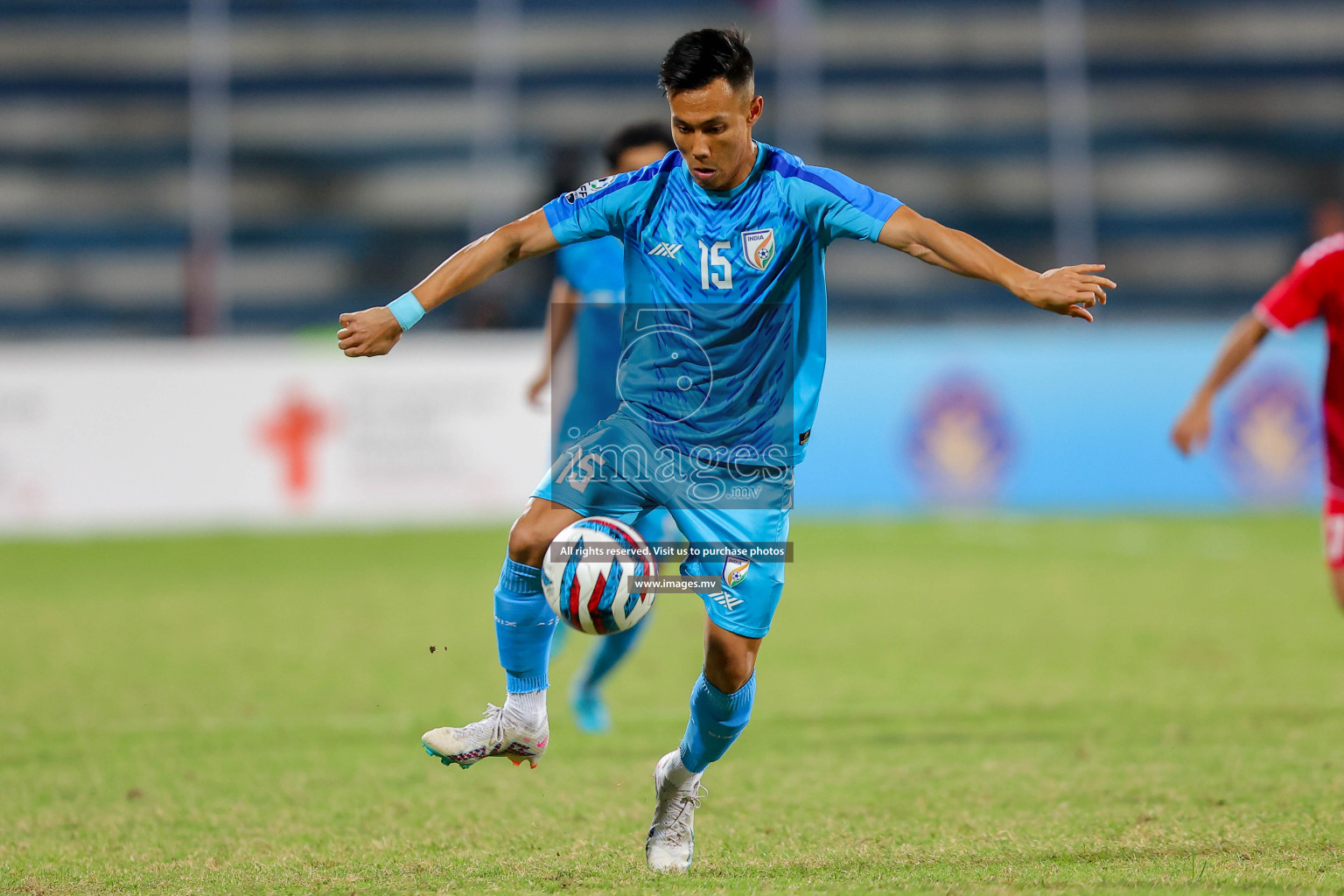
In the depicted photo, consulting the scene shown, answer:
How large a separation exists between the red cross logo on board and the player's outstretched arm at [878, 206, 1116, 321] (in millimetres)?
11335

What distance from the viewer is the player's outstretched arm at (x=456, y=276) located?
4.17 m

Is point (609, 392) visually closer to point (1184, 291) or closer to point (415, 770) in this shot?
point (415, 770)

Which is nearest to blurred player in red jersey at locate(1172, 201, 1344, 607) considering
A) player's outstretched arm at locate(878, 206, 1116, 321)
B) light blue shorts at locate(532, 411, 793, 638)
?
player's outstretched arm at locate(878, 206, 1116, 321)

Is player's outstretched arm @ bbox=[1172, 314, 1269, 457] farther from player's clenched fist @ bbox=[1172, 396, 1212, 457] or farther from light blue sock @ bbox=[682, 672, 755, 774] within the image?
light blue sock @ bbox=[682, 672, 755, 774]

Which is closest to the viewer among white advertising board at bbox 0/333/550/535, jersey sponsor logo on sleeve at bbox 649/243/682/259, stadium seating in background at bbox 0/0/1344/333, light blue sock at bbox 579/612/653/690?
jersey sponsor logo on sleeve at bbox 649/243/682/259

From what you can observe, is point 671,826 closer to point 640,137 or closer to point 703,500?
point 703,500

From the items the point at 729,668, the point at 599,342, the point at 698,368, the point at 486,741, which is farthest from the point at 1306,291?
the point at 486,741

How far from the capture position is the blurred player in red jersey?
217 inches

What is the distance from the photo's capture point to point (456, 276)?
429cm

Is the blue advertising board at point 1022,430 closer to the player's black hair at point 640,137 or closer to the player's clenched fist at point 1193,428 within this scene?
the player's black hair at point 640,137

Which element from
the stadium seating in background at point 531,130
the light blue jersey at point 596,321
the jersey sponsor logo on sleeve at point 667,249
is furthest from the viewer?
the stadium seating in background at point 531,130


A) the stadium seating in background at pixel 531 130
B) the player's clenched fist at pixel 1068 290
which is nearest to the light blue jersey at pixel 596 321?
the player's clenched fist at pixel 1068 290

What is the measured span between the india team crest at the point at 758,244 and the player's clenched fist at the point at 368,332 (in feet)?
3.30

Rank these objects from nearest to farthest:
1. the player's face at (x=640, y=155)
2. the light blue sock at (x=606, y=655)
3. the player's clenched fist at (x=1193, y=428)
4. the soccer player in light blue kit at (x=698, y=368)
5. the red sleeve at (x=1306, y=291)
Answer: the soccer player in light blue kit at (x=698, y=368)
the red sleeve at (x=1306, y=291)
the player's clenched fist at (x=1193, y=428)
the player's face at (x=640, y=155)
the light blue sock at (x=606, y=655)
